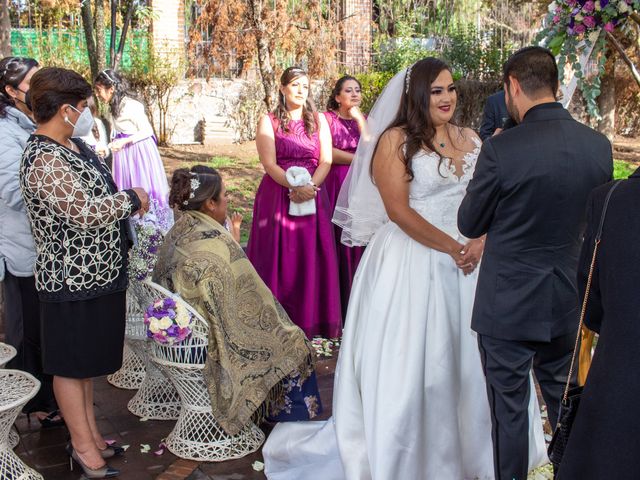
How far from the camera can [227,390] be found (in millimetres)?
3891

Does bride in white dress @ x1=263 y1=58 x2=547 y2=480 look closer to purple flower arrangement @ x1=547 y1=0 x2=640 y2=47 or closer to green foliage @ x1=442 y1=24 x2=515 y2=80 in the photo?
purple flower arrangement @ x1=547 y1=0 x2=640 y2=47

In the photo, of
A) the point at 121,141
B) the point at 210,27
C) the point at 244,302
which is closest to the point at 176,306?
the point at 244,302

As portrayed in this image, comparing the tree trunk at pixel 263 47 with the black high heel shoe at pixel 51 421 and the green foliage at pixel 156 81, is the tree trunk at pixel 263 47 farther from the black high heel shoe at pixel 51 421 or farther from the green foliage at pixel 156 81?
the black high heel shoe at pixel 51 421

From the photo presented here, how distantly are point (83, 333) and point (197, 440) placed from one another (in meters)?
0.89

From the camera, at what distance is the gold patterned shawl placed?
391cm

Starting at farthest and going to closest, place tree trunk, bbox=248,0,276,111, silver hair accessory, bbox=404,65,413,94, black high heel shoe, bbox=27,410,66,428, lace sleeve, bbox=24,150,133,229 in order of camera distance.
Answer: tree trunk, bbox=248,0,276,111, black high heel shoe, bbox=27,410,66,428, silver hair accessory, bbox=404,65,413,94, lace sleeve, bbox=24,150,133,229

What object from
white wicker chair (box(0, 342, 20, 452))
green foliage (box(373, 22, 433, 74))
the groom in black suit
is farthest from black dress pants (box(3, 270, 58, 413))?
green foliage (box(373, 22, 433, 74))

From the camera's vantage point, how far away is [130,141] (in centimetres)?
746

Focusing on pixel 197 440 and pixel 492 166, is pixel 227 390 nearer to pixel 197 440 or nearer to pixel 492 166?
pixel 197 440

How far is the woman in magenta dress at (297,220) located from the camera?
5824 millimetres

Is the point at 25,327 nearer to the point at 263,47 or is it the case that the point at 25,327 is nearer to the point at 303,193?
the point at 303,193

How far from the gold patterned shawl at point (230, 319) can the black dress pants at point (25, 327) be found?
74cm

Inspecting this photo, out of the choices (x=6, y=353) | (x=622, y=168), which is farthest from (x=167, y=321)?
(x=622, y=168)

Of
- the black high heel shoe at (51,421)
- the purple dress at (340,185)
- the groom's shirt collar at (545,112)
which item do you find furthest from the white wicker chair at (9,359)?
the purple dress at (340,185)
